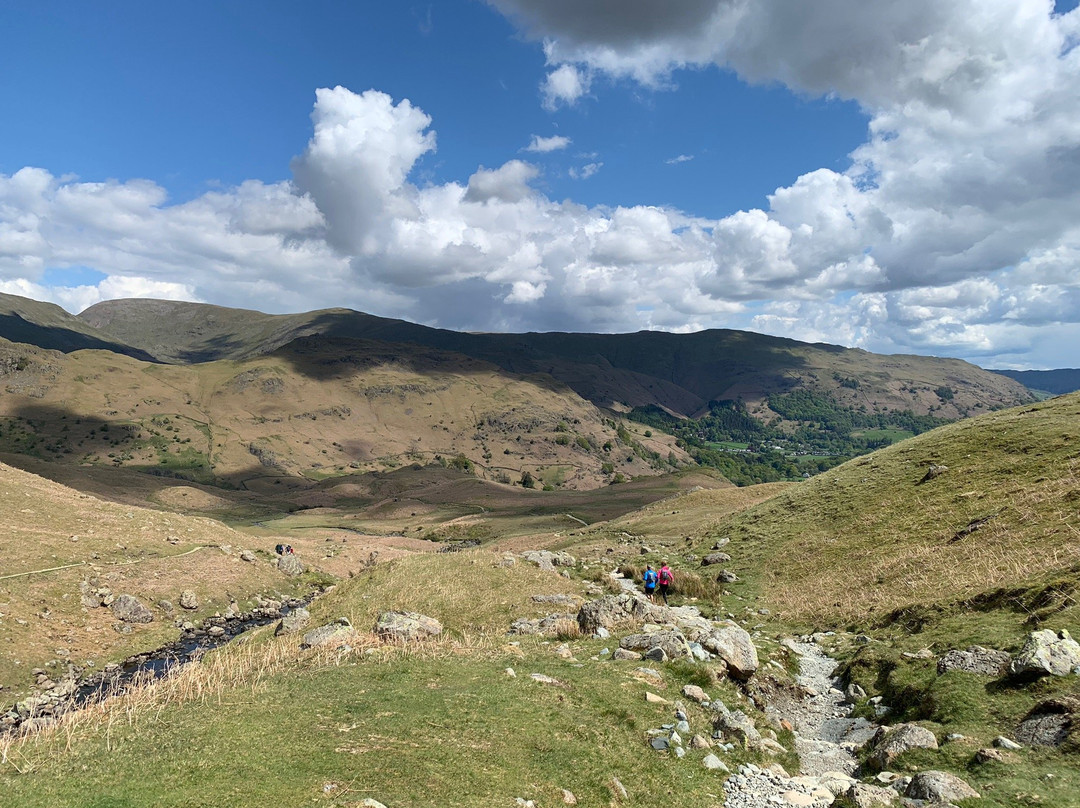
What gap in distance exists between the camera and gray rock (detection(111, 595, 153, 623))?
41034 millimetres

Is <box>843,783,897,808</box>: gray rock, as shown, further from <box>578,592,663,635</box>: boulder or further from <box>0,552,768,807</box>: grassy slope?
<box>578,592,663,635</box>: boulder

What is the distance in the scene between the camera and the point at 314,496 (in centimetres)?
18300

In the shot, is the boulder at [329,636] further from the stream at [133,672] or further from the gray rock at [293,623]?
the gray rock at [293,623]

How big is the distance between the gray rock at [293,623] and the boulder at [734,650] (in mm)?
21285

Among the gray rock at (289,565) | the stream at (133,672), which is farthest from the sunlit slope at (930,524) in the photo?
the gray rock at (289,565)

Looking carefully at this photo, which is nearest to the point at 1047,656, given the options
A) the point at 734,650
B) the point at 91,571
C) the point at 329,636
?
the point at 734,650

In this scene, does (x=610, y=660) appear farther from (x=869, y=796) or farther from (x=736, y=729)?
(x=869, y=796)

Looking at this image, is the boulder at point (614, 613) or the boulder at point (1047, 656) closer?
the boulder at point (1047, 656)

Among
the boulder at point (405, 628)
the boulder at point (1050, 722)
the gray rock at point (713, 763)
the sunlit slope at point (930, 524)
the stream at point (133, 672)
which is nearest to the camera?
the boulder at point (1050, 722)

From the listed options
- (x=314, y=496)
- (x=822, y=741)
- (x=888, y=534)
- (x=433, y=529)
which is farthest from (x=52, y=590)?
(x=314, y=496)

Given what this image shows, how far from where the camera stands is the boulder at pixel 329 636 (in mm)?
24750

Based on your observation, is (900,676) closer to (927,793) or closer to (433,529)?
(927,793)

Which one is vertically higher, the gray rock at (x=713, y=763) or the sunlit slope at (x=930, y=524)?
the sunlit slope at (x=930, y=524)

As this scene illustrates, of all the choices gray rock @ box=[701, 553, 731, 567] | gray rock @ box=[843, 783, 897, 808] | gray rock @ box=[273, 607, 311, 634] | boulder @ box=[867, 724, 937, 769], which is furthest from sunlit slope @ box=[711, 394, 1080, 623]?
gray rock @ box=[273, 607, 311, 634]
